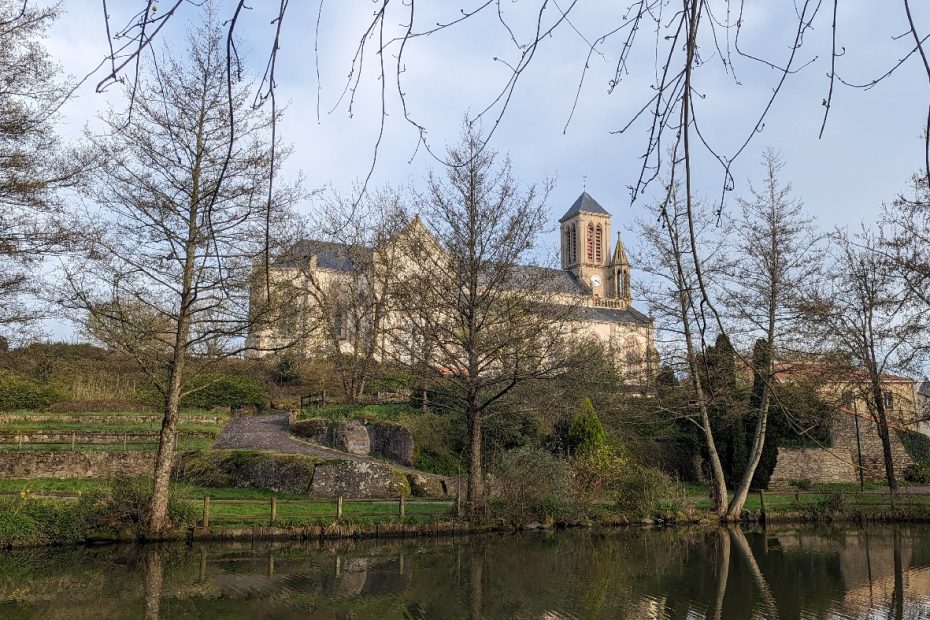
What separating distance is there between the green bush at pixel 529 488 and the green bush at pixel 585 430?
4.37 metres

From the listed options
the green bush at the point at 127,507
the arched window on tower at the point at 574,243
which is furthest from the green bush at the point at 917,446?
the arched window on tower at the point at 574,243

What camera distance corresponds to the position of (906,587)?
1098 cm

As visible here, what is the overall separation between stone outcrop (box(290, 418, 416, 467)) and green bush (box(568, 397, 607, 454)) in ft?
15.1

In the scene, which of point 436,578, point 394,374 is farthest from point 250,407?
point 436,578

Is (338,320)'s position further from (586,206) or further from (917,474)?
(586,206)

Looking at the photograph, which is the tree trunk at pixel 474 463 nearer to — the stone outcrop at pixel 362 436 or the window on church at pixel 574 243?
the stone outcrop at pixel 362 436

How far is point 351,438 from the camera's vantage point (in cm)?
2288

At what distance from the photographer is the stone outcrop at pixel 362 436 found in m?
22.4

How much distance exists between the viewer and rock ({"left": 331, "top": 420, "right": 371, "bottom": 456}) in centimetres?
2275

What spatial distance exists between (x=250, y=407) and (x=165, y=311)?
1401cm

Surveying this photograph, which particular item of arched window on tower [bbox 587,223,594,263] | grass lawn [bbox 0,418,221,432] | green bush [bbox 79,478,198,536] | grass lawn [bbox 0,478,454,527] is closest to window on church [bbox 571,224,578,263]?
arched window on tower [bbox 587,223,594,263]

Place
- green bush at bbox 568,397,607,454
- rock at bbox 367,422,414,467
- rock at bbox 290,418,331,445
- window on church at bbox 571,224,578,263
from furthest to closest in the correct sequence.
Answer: window on church at bbox 571,224,578,263 < rock at bbox 290,418,331,445 < rock at bbox 367,422,414,467 < green bush at bbox 568,397,607,454

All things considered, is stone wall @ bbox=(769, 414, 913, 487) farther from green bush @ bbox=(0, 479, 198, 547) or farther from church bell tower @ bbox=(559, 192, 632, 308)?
church bell tower @ bbox=(559, 192, 632, 308)

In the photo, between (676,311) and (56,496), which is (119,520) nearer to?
(56,496)
